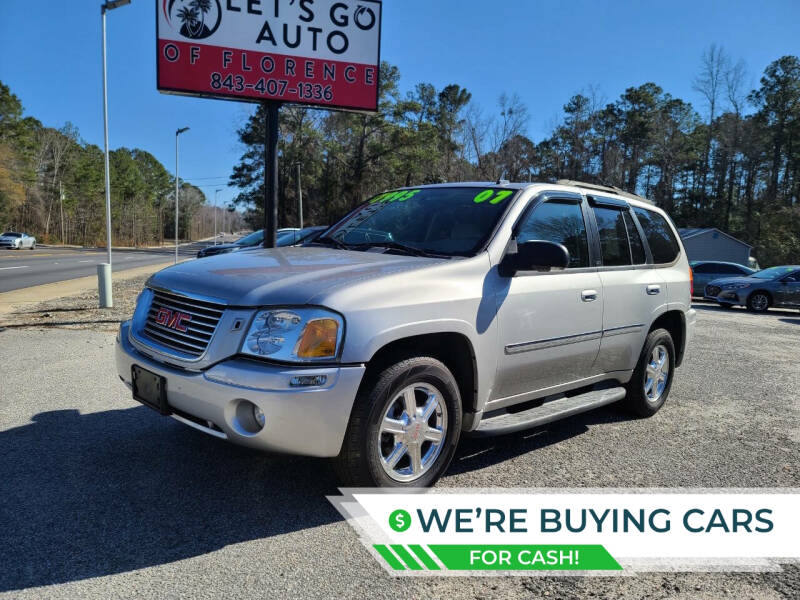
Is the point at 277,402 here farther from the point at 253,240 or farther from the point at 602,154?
the point at 602,154

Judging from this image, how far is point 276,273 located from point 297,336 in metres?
0.53

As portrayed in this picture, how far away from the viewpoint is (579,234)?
4.28 metres

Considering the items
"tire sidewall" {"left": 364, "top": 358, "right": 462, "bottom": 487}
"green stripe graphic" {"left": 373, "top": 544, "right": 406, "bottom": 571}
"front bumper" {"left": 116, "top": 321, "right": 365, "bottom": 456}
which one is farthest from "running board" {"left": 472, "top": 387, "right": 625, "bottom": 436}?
"front bumper" {"left": 116, "top": 321, "right": 365, "bottom": 456}

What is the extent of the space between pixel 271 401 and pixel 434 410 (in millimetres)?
969

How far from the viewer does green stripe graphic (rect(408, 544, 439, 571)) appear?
272 cm

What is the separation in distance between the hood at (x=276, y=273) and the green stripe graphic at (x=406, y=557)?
4.17 ft

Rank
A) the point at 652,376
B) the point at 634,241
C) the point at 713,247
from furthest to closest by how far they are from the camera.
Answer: the point at 713,247 < the point at 652,376 < the point at 634,241

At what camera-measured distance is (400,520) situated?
121 inches

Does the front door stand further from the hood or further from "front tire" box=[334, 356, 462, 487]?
the hood

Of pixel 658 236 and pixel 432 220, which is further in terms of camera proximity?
pixel 658 236

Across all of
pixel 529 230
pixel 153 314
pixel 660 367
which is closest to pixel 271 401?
pixel 153 314

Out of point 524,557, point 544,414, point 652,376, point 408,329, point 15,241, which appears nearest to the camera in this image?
point 524,557

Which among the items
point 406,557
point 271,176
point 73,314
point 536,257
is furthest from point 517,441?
point 73,314

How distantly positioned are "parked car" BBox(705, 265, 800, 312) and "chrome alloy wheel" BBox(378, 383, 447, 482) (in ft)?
57.3
